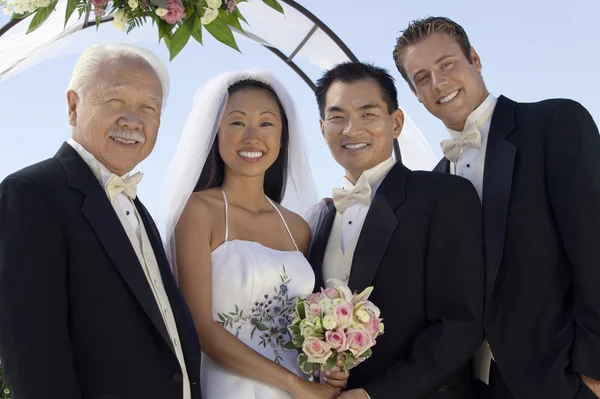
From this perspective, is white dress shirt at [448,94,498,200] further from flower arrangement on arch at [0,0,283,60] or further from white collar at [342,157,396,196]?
flower arrangement on arch at [0,0,283,60]

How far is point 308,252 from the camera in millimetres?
4969

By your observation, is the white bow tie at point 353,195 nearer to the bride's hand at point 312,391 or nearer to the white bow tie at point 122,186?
the bride's hand at point 312,391

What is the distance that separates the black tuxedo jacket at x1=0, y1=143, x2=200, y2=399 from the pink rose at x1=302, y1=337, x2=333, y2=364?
652 millimetres

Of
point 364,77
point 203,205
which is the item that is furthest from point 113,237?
point 364,77

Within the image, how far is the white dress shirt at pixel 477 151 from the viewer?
4.57 m

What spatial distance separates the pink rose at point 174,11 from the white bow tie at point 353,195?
63.1 inches

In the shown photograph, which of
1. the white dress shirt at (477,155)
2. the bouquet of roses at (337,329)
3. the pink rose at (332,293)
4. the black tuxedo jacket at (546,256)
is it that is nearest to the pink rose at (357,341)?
the bouquet of roses at (337,329)

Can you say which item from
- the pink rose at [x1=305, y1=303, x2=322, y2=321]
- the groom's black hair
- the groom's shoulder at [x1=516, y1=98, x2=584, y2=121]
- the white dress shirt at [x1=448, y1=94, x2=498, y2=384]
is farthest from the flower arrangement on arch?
the groom's shoulder at [x1=516, y1=98, x2=584, y2=121]

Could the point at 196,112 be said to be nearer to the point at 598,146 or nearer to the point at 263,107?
the point at 263,107

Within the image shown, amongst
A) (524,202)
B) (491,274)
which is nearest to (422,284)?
(491,274)

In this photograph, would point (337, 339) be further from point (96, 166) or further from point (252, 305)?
point (96, 166)

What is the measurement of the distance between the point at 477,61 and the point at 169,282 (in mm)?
2773

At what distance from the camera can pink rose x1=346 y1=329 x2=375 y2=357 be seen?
12.3 feet

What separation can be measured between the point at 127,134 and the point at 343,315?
156 cm
